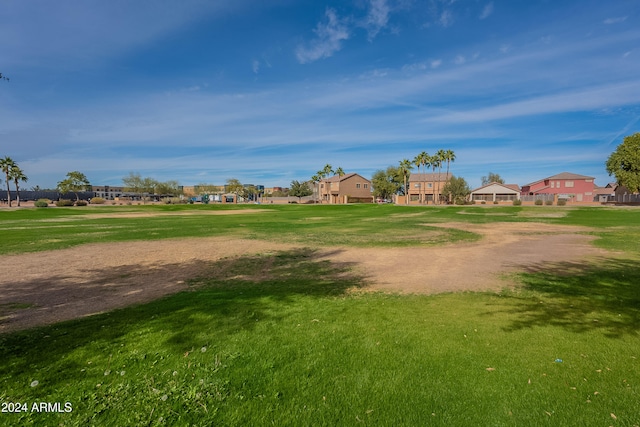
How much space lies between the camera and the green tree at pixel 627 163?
6097 centimetres

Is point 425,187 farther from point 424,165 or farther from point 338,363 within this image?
point 338,363

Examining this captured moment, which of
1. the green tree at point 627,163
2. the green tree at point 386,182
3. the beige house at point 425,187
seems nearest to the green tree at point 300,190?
the green tree at point 386,182

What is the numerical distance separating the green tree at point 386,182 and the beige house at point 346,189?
3.04 metres

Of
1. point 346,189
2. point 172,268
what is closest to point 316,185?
point 346,189

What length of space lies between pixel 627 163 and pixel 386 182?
63.1 metres

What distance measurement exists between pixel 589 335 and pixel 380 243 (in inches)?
494

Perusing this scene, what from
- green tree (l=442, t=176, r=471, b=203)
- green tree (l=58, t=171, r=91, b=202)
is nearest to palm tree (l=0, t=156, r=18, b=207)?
green tree (l=58, t=171, r=91, b=202)

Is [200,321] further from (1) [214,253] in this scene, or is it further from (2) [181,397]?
(1) [214,253]

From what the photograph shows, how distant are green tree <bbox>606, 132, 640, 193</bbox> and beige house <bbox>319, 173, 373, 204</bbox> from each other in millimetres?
66147

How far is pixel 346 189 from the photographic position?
358 feet

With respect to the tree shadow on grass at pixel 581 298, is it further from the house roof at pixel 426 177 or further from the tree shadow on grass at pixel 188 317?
the house roof at pixel 426 177

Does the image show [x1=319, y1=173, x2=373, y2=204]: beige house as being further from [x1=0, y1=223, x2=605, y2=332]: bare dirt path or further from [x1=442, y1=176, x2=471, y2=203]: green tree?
[x1=0, y1=223, x2=605, y2=332]: bare dirt path

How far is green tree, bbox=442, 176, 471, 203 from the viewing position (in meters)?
86.2

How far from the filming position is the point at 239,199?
15012 centimetres
